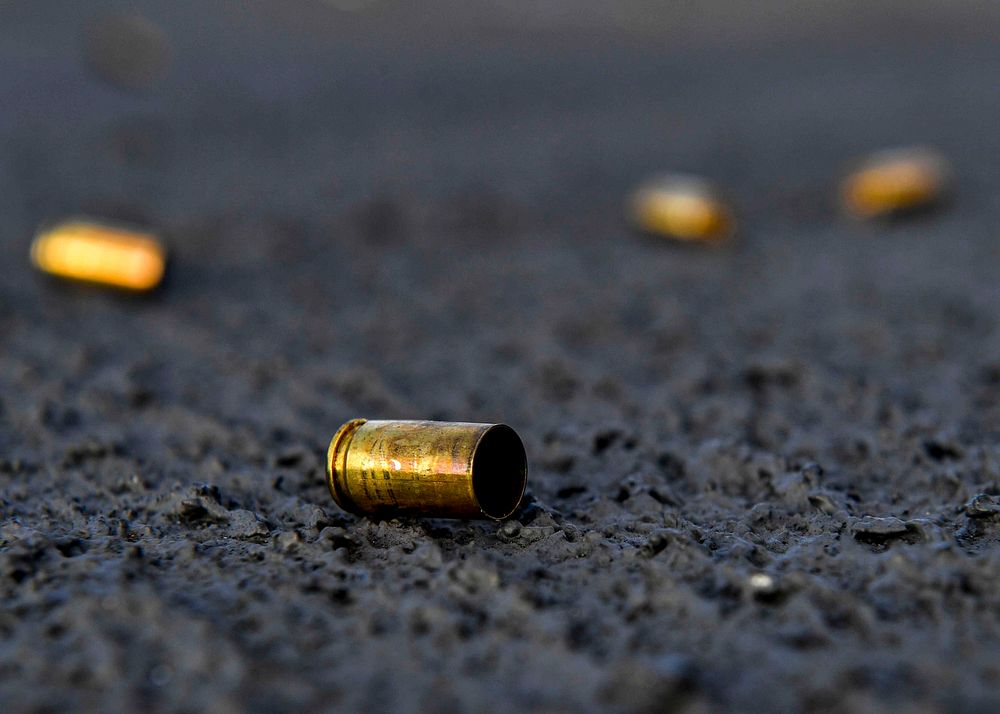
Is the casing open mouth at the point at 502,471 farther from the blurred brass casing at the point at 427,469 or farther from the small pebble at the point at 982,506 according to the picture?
the small pebble at the point at 982,506

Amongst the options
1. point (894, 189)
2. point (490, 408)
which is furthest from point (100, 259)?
point (894, 189)

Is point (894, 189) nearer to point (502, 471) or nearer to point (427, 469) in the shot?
point (502, 471)

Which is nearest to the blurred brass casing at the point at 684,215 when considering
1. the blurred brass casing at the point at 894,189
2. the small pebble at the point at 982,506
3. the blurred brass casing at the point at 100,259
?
the blurred brass casing at the point at 894,189

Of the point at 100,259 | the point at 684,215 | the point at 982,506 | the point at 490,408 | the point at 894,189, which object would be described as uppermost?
the point at 894,189

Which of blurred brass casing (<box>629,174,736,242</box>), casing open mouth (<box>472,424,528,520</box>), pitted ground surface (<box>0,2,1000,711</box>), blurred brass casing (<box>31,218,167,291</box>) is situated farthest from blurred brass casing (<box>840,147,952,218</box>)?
blurred brass casing (<box>31,218,167,291</box>)

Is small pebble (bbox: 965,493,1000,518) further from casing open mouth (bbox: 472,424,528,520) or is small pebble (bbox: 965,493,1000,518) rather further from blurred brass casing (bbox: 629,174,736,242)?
blurred brass casing (bbox: 629,174,736,242)
